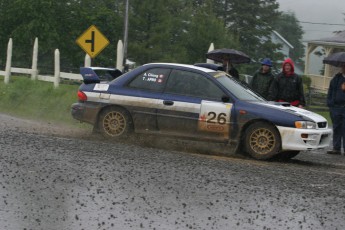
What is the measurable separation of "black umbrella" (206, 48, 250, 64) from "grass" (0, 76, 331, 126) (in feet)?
11.9

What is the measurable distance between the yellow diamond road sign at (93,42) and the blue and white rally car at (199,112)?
992 cm

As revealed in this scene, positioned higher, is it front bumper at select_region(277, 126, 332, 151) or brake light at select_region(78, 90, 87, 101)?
brake light at select_region(78, 90, 87, 101)

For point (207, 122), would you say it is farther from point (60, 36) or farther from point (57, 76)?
point (60, 36)

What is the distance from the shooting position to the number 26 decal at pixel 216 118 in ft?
39.1

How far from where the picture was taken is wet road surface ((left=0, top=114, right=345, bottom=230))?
22.4 feet

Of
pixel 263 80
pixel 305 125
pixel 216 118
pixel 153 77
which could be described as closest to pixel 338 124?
pixel 263 80

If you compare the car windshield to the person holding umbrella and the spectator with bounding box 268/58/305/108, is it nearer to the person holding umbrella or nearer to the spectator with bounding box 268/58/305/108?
the spectator with bounding box 268/58/305/108

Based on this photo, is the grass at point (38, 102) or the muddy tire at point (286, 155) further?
the grass at point (38, 102)

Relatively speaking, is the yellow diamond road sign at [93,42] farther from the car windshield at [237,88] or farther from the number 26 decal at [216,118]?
the number 26 decal at [216,118]

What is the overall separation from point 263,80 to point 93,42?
9.62 meters

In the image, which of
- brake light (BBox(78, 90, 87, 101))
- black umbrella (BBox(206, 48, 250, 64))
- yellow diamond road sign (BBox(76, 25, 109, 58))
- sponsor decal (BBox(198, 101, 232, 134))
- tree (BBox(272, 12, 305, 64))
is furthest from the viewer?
tree (BBox(272, 12, 305, 64))

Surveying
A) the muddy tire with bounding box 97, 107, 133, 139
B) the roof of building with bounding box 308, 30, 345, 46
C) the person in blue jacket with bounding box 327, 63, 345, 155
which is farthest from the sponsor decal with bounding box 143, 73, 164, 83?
the roof of building with bounding box 308, 30, 345, 46

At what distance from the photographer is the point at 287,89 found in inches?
559

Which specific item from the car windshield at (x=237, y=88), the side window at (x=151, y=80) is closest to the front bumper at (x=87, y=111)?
the side window at (x=151, y=80)
